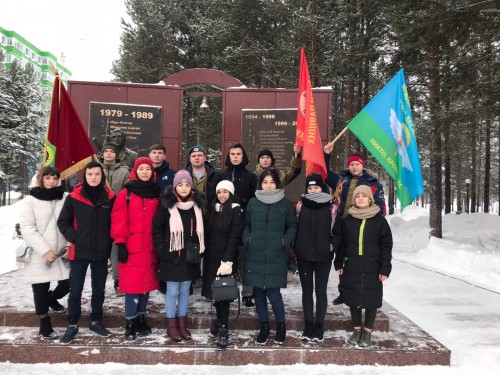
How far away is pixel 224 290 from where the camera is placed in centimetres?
373

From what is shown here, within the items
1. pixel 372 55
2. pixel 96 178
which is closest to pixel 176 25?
pixel 372 55

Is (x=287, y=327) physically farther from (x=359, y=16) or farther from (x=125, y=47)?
(x=125, y=47)

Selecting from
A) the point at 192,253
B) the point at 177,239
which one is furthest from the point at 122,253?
the point at 192,253

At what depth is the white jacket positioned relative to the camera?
12.5 ft

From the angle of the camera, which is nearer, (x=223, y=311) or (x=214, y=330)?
(x=223, y=311)

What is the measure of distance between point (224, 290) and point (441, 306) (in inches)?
166

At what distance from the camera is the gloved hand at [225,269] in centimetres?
381

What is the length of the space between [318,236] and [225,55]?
14.3 metres

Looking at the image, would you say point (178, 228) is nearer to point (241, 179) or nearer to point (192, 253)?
A: point (192, 253)

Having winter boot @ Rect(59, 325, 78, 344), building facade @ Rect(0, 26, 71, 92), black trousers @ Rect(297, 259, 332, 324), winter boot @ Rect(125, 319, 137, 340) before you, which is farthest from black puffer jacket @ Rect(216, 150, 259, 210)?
building facade @ Rect(0, 26, 71, 92)

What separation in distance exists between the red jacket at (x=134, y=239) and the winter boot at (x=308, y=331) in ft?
5.52

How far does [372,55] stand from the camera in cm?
1322

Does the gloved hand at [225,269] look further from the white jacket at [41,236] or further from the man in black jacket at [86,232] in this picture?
the white jacket at [41,236]

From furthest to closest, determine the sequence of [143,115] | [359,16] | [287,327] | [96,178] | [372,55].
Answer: [359,16]
[372,55]
[143,115]
[287,327]
[96,178]
